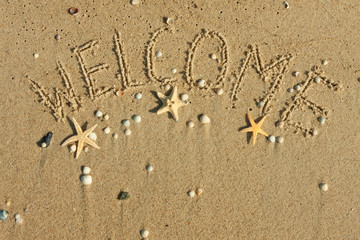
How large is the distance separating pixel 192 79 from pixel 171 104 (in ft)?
1.15

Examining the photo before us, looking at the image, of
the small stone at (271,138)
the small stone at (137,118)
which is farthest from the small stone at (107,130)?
the small stone at (271,138)

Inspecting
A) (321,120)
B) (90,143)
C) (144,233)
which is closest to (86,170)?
(90,143)

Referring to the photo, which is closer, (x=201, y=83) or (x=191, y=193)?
(x=191, y=193)

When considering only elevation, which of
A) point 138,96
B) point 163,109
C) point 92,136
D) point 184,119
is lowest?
point 92,136

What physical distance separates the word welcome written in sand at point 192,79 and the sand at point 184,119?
0.01 meters

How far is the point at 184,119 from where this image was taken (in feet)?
9.08

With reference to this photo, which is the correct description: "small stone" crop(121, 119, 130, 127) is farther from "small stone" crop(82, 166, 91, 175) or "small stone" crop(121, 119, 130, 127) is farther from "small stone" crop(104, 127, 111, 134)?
"small stone" crop(82, 166, 91, 175)

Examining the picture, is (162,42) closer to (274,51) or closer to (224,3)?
(224,3)

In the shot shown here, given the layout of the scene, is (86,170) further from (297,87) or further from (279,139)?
(297,87)

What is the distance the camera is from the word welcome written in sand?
2771 mm

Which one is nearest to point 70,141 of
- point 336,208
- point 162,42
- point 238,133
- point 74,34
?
point 74,34

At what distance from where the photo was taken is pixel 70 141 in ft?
8.82

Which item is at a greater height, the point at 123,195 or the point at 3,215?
the point at 123,195

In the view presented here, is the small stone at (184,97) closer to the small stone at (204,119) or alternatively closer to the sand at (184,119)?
the sand at (184,119)
